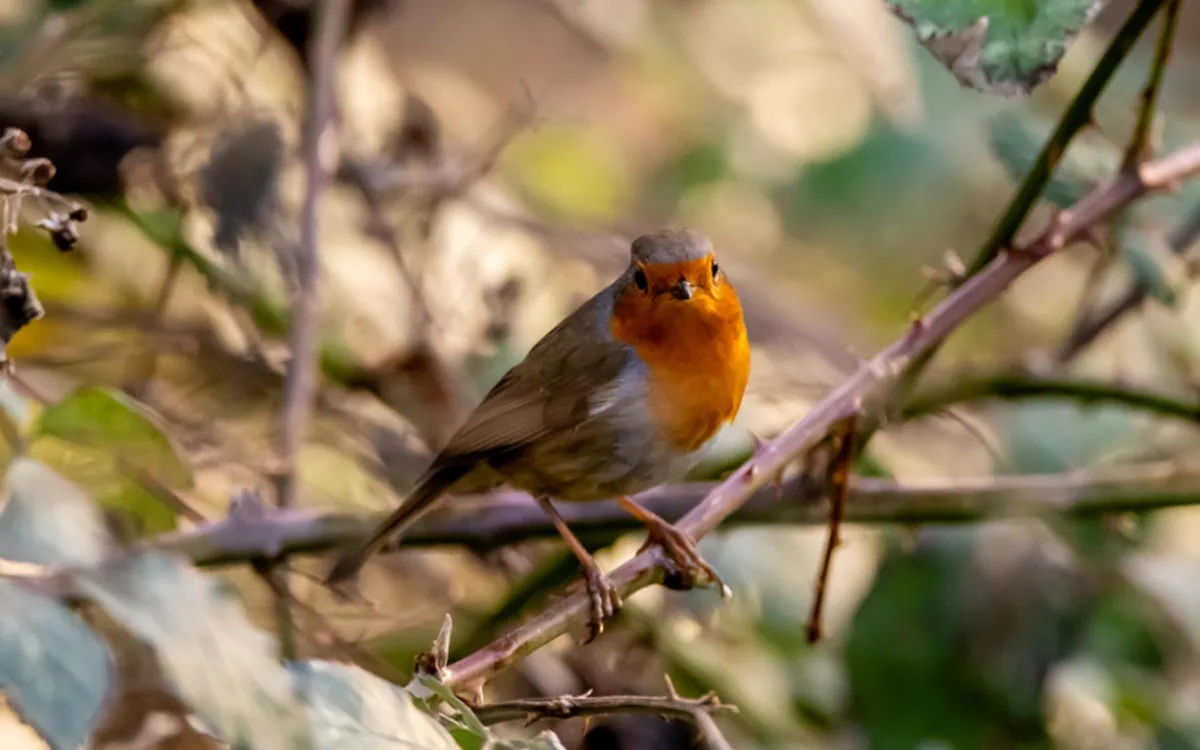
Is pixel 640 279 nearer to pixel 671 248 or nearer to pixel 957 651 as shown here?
pixel 671 248

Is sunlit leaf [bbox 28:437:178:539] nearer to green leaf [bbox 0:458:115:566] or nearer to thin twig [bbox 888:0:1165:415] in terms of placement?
green leaf [bbox 0:458:115:566]

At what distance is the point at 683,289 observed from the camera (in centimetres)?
197

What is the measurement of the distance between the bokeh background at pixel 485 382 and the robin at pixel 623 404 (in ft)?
0.69

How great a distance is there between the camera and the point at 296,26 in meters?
2.83

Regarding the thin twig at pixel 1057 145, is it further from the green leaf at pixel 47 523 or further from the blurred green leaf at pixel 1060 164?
the green leaf at pixel 47 523

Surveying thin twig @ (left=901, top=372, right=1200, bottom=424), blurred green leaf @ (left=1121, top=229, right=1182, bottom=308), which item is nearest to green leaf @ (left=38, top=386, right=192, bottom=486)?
thin twig @ (left=901, top=372, right=1200, bottom=424)

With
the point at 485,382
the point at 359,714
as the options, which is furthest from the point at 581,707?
the point at 485,382

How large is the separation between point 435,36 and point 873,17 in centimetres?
295

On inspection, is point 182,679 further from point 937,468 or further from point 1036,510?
point 937,468

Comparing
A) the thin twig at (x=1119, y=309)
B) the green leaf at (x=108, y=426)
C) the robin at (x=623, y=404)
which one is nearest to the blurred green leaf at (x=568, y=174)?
the thin twig at (x=1119, y=309)

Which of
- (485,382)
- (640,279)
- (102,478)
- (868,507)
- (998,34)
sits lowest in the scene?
(485,382)

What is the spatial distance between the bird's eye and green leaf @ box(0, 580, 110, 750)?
3.90 ft

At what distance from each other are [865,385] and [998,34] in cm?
46

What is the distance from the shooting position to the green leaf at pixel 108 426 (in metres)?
1.48
